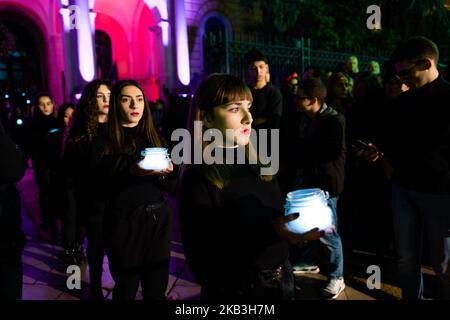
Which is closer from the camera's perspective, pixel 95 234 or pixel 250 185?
pixel 250 185

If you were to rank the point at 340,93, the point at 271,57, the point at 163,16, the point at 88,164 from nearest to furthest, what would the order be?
the point at 88,164
the point at 340,93
the point at 271,57
the point at 163,16

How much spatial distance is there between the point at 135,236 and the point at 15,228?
0.76 m

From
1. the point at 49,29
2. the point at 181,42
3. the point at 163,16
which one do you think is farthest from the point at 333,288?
the point at 49,29

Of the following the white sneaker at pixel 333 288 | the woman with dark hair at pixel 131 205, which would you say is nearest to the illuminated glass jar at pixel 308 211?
the woman with dark hair at pixel 131 205

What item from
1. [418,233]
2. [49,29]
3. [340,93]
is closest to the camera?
[418,233]

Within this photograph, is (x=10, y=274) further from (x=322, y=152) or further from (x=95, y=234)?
(x=322, y=152)

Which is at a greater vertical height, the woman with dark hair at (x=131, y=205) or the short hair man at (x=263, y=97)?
the short hair man at (x=263, y=97)

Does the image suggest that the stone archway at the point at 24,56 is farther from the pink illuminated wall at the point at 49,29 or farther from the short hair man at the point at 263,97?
the short hair man at the point at 263,97

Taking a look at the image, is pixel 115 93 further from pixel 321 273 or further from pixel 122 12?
pixel 122 12

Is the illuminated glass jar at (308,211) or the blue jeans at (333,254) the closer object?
the illuminated glass jar at (308,211)

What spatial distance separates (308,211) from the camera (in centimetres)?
148

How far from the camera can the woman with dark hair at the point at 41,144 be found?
17.2ft

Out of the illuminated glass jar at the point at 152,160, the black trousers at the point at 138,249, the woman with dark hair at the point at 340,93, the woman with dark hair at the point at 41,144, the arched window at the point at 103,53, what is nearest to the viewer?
the illuminated glass jar at the point at 152,160

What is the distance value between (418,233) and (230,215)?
70.5 inches
